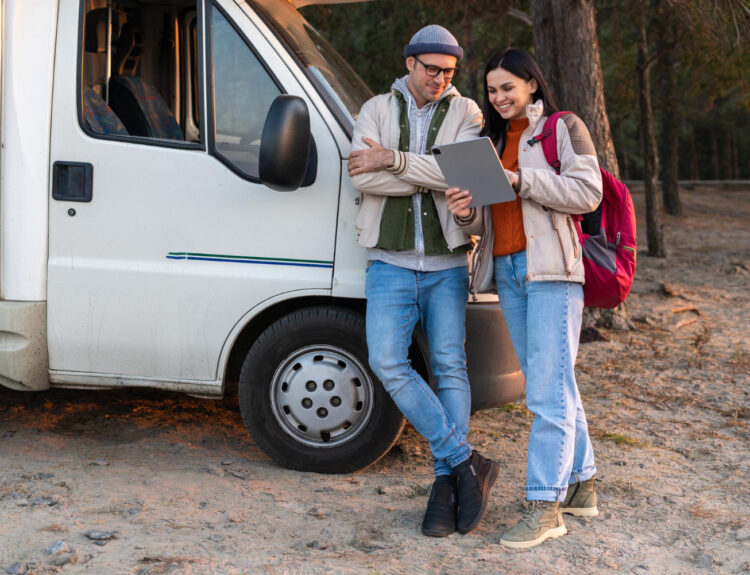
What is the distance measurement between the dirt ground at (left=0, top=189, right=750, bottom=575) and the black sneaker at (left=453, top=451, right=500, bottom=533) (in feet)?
0.23

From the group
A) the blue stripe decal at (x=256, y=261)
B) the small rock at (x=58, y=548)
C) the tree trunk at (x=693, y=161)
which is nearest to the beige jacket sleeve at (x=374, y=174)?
the blue stripe decal at (x=256, y=261)

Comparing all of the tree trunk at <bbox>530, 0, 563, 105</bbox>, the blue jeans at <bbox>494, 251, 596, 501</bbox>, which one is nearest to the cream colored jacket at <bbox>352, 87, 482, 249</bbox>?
the blue jeans at <bbox>494, 251, 596, 501</bbox>

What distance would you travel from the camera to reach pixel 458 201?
370cm

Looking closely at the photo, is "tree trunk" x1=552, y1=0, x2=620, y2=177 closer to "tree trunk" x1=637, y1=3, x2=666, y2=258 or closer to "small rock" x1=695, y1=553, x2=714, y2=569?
"tree trunk" x1=637, y1=3, x2=666, y2=258

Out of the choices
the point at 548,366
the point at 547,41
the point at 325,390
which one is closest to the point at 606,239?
the point at 548,366

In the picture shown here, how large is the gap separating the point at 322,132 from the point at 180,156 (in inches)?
25.8

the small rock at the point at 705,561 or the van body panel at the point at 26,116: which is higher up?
the van body panel at the point at 26,116

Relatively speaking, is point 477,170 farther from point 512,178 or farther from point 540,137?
point 540,137

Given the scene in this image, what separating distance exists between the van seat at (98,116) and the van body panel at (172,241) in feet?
0.19

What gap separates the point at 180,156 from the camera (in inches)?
173

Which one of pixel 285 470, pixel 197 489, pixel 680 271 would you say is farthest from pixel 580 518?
pixel 680 271

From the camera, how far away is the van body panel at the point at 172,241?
172 inches

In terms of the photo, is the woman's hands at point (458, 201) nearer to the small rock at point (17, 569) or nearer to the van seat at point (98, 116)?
the van seat at point (98, 116)

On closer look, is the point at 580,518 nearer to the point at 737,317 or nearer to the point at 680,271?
the point at 737,317
